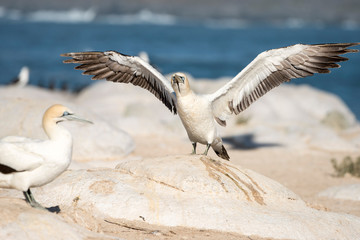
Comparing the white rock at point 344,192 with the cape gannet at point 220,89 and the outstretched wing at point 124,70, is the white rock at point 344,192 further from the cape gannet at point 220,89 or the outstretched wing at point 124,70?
the outstretched wing at point 124,70

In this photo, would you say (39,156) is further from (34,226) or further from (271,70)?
(271,70)

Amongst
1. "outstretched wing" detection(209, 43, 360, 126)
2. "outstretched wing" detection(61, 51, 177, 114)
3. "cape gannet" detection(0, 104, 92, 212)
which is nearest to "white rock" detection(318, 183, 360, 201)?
"outstretched wing" detection(209, 43, 360, 126)

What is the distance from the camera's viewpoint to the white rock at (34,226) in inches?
211

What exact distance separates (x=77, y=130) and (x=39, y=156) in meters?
5.94

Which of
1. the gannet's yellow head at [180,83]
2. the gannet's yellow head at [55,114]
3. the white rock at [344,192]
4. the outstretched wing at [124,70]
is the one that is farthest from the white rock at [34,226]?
the white rock at [344,192]

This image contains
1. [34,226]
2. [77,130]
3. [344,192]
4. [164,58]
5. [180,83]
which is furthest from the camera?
[164,58]

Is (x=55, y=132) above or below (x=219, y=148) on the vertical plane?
above

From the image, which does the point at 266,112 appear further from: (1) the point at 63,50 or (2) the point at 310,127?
(1) the point at 63,50

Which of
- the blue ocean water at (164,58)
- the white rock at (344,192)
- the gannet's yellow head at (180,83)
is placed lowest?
the white rock at (344,192)

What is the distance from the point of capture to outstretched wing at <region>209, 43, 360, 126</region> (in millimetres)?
8578

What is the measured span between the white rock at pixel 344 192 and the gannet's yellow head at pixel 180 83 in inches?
142

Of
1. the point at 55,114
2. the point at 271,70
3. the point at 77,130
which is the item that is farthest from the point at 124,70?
the point at 55,114

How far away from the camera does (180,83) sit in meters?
8.15

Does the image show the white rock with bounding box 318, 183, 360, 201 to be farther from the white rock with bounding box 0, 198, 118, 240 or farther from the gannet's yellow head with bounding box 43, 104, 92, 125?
the gannet's yellow head with bounding box 43, 104, 92, 125
